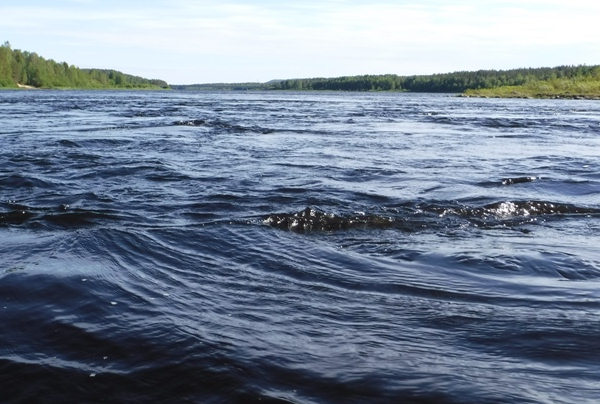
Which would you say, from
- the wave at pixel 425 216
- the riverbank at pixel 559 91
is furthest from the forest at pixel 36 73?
the wave at pixel 425 216

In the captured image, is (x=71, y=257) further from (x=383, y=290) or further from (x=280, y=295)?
(x=383, y=290)

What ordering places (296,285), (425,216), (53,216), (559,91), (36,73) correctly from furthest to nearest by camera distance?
1. (36,73)
2. (559,91)
3. (425,216)
4. (53,216)
5. (296,285)

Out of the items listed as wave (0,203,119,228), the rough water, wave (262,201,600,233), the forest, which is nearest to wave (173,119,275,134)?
the rough water

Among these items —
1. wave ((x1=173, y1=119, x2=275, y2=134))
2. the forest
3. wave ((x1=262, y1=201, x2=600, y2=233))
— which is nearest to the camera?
wave ((x1=262, y1=201, x2=600, y2=233))

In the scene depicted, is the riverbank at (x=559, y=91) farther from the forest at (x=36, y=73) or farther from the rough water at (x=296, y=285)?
the forest at (x=36, y=73)

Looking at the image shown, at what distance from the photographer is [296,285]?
636 centimetres

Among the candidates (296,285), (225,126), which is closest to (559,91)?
(225,126)

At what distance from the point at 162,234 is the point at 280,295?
275 centimetres

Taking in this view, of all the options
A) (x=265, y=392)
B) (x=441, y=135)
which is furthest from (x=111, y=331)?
(x=441, y=135)

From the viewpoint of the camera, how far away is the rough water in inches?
171

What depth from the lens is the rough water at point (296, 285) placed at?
14.3ft

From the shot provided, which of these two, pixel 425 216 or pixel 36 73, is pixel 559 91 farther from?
pixel 36 73

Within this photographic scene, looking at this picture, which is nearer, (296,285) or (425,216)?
(296,285)

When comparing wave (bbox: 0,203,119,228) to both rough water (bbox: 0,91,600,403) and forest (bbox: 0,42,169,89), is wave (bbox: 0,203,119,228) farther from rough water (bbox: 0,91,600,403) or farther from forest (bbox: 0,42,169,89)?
forest (bbox: 0,42,169,89)
